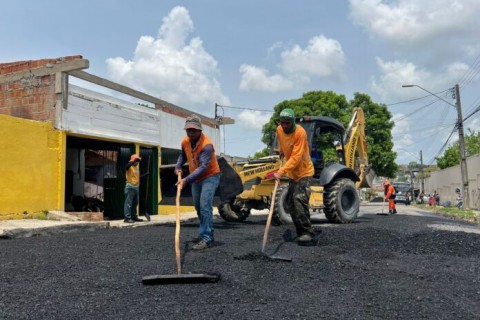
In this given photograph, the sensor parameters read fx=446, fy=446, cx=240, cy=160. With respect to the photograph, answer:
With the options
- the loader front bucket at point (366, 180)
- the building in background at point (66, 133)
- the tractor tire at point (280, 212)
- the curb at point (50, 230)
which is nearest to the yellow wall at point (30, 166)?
the building in background at point (66, 133)

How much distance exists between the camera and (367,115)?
33.8m

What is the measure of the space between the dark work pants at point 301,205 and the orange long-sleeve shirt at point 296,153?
98 mm

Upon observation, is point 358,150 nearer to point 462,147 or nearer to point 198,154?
point 198,154

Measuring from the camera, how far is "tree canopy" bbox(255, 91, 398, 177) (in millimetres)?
32562

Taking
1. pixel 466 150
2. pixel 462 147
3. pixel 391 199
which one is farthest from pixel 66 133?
pixel 466 150

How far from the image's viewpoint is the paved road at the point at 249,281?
10.1 ft

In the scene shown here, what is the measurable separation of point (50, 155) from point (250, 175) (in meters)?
4.88

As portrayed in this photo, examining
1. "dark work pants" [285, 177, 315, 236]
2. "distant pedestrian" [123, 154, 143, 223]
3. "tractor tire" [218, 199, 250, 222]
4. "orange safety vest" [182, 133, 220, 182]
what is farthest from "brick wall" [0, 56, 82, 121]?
"dark work pants" [285, 177, 315, 236]

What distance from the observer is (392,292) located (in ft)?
11.7

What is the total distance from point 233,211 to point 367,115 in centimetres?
2582

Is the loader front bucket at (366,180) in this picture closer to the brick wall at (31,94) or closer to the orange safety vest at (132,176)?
the orange safety vest at (132,176)

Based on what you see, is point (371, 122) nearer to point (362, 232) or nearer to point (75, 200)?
point (75, 200)

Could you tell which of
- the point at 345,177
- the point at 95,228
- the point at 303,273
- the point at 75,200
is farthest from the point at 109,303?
the point at 75,200

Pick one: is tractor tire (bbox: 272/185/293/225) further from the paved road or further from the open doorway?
the open doorway
